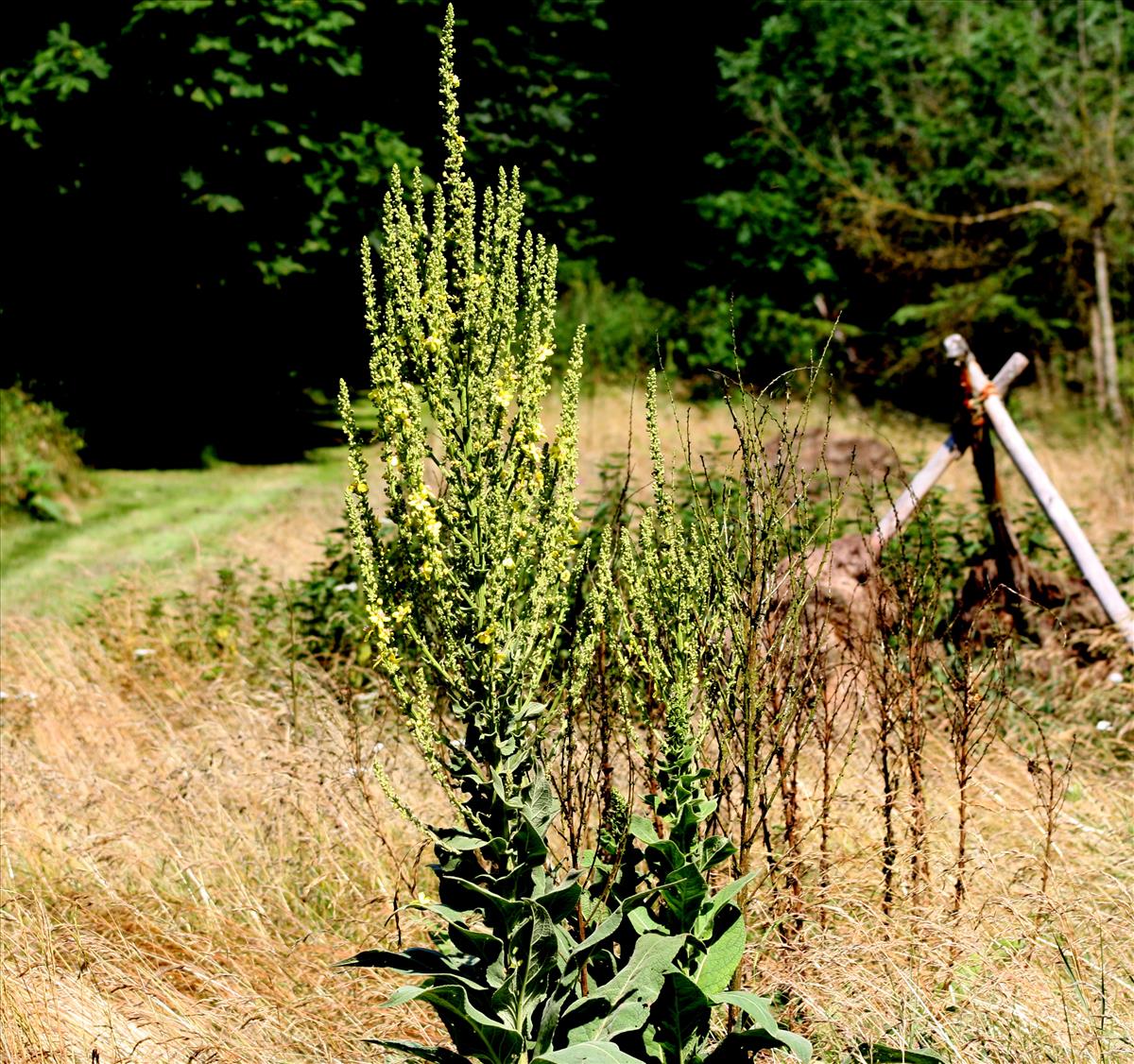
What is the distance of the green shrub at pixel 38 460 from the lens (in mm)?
10023

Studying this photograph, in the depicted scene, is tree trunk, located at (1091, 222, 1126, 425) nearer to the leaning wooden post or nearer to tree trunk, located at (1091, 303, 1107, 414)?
tree trunk, located at (1091, 303, 1107, 414)

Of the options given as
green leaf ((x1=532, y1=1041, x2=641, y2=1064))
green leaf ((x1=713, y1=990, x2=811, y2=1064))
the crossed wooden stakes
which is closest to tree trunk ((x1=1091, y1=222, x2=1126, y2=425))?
the crossed wooden stakes

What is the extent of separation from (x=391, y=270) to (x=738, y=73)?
13.3 metres

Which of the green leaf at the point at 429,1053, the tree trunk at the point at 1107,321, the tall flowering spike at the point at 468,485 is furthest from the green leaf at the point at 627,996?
the tree trunk at the point at 1107,321

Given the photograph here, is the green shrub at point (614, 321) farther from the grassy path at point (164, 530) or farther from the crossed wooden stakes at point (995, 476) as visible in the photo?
the crossed wooden stakes at point (995, 476)

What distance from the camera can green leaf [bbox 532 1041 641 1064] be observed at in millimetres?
2545

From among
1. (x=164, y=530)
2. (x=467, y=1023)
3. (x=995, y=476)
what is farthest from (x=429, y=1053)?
(x=164, y=530)

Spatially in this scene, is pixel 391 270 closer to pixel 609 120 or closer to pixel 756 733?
pixel 756 733

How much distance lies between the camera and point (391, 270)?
9.31 ft

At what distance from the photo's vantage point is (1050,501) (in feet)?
19.7

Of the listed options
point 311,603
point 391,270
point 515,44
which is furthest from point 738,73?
point 391,270

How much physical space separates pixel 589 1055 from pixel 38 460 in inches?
356

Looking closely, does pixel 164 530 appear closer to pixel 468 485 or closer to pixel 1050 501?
pixel 1050 501

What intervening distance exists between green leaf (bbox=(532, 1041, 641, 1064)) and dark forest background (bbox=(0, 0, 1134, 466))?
750cm
